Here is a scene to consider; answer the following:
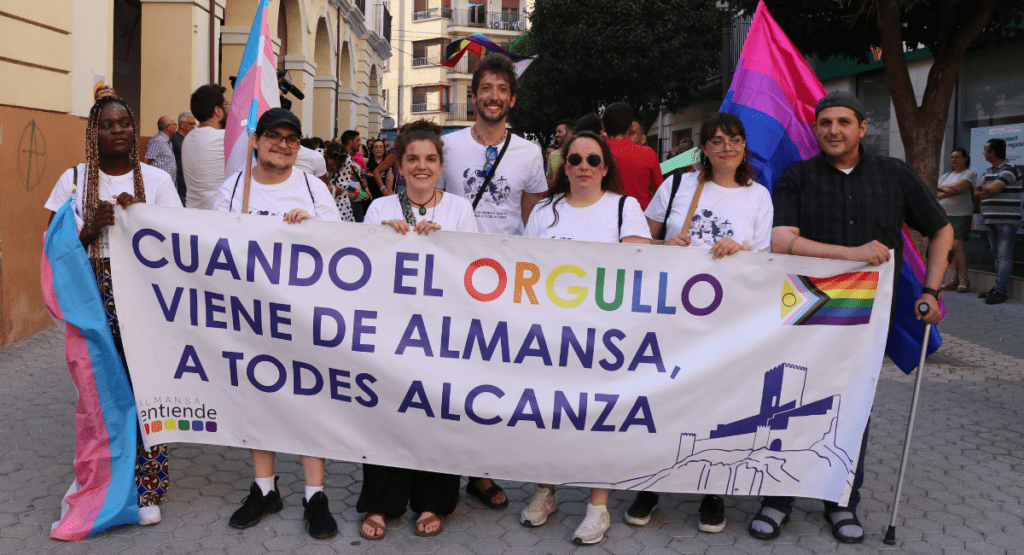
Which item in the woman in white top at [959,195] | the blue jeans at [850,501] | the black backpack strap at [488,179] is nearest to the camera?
the blue jeans at [850,501]

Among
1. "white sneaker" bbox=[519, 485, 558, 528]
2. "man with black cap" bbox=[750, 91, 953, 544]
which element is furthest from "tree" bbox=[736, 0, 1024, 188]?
"white sneaker" bbox=[519, 485, 558, 528]

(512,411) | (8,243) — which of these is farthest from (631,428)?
(8,243)

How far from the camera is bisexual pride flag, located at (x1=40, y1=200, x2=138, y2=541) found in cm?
384

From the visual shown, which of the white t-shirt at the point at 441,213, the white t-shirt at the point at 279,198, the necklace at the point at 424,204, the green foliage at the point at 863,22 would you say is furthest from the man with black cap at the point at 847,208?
the green foliage at the point at 863,22

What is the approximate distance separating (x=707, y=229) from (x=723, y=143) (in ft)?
1.24

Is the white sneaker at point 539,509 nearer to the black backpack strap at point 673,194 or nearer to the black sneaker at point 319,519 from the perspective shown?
the black sneaker at point 319,519

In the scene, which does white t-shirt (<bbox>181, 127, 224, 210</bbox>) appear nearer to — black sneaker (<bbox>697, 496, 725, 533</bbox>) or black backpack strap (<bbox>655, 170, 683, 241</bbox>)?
black backpack strap (<bbox>655, 170, 683, 241</bbox>)

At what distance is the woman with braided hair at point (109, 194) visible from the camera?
153 inches

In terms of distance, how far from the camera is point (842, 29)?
925 cm

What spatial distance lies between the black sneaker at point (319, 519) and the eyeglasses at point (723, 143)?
2293 mm

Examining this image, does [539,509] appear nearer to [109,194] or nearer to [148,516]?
[148,516]

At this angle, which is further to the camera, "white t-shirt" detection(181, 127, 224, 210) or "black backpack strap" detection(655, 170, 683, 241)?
"white t-shirt" detection(181, 127, 224, 210)

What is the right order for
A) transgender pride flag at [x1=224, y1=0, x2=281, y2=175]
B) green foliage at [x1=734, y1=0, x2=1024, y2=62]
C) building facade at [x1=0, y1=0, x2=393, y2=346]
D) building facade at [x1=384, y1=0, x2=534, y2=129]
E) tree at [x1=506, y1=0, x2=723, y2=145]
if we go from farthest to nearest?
Result: building facade at [x1=384, y1=0, x2=534, y2=129] → tree at [x1=506, y1=0, x2=723, y2=145] → green foliage at [x1=734, y1=0, x2=1024, y2=62] → building facade at [x1=0, y1=0, x2=393, y2=346] → transgender pride flag at [x1=224, y1=0, x2=281, y2=175]

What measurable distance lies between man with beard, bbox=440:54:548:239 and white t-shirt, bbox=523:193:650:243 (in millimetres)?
504
